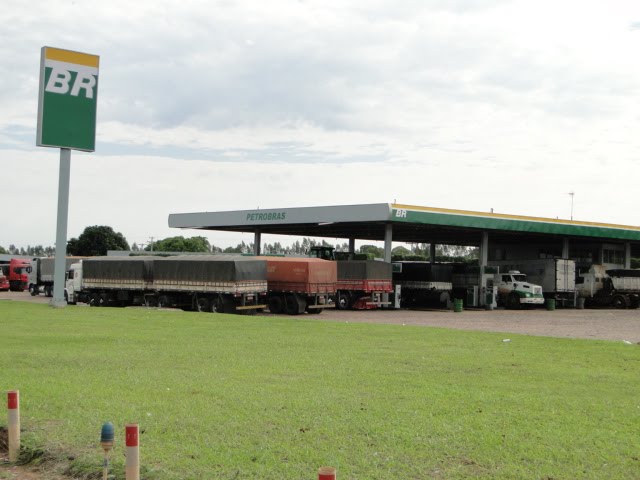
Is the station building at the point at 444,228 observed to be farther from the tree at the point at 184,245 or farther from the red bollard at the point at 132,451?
the tree at the point at 184,245

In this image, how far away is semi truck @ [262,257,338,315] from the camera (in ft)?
120

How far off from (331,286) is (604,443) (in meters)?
30.0

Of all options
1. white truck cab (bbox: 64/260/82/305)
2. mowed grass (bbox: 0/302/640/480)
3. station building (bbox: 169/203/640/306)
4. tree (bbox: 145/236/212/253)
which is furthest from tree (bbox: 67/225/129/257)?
mowed grass (bbox: 0/302/640/480)

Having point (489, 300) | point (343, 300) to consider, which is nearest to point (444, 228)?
point (489, 300)

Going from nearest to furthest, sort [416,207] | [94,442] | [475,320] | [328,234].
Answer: [94,442], [475,320], [416,207], [328,234]

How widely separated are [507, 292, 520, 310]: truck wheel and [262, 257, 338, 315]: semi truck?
48.6 feet

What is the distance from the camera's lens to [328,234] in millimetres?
61875

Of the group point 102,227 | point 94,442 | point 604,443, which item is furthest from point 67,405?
point 102,227

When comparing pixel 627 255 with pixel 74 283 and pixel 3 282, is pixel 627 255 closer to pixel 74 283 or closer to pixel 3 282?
pixel 74 283

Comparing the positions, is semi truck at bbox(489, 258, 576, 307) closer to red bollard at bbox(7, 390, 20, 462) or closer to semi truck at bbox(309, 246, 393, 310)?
semi truck at bbox(309, 246, 393, 310)

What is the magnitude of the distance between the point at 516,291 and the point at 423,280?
615cm

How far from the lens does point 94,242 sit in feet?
376

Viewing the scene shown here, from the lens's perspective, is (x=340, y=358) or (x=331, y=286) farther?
(x=331, y=286)

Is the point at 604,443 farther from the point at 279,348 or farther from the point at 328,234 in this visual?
the point at 328,234
